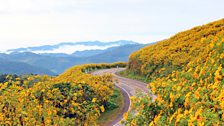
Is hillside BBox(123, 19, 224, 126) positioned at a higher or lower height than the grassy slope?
higher

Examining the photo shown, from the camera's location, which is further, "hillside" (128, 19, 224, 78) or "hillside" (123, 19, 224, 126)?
Answer: "hillside" (128, 19, 224, 78)

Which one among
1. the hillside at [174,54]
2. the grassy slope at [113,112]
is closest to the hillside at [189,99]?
the grassy slope at [113,112]

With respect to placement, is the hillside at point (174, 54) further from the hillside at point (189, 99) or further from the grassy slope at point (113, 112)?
the hillside at point (189, 99)

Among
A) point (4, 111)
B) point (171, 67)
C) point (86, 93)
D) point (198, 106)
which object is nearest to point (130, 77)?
point (171, 67)

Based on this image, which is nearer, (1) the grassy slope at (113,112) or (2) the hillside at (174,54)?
(1) the grassy slope at (113,112)

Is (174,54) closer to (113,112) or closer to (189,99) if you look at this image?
(113,112)

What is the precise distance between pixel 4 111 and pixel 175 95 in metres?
7.20

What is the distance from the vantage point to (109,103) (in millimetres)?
40094

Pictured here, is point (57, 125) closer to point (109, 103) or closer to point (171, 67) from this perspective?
point (109, 103)

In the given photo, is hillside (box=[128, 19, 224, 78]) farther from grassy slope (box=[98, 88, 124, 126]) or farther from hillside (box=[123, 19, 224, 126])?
hillside (box=[123, 19, 224, 126])

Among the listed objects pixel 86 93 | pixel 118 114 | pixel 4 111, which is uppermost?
pixel 4 111

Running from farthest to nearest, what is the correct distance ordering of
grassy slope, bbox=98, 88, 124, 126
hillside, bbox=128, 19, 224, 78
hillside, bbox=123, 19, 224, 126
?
hillside, bbox=128, 19, 224, 78 → grassy slope, bbox=98, 88, 124, 126 → hillside, bbox=123, 19, 224, 126

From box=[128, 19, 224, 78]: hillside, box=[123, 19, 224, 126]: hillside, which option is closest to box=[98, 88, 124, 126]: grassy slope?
box=[128, 19, 224, 78]: hillside

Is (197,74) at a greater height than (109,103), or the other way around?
(197,74)
